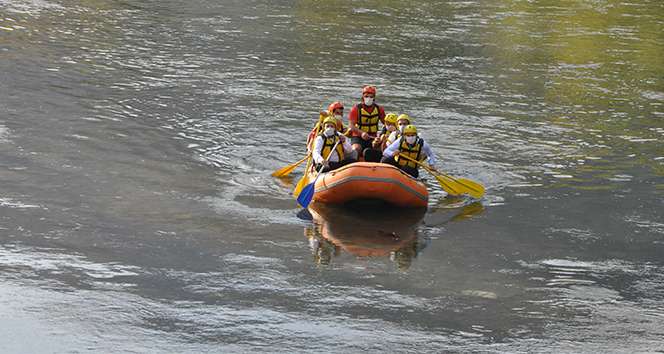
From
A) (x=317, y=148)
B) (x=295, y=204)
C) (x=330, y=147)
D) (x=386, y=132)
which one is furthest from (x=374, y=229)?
(x=386, y=132)

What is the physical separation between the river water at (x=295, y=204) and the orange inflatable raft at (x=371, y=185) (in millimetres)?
367

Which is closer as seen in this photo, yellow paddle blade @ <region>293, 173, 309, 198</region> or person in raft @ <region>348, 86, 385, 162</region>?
yellow paddle blade @ <region>293, 173, 309, 198</region>

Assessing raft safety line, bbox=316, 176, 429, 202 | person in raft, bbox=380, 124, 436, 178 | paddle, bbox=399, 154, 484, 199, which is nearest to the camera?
raft safety line, bbox=316, 176, 429, 202

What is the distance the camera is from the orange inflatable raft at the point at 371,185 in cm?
1903

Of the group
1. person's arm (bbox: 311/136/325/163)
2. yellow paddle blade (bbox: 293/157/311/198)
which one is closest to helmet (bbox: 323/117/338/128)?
person's arm (bbox: 311/136/325/163)

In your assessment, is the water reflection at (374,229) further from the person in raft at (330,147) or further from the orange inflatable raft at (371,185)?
the person in raft at (330,147)

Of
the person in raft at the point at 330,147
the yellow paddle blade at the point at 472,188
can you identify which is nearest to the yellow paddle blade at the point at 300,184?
the person in raft at the point at 330,147

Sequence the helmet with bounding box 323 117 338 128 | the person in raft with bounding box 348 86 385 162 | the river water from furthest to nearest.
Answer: the person in raft with bounding box 348 86 385 162
the helmet with bounding box 323 117 338 128
the river water

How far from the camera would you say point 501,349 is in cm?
1348

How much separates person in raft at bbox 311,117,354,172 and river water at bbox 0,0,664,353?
115cm

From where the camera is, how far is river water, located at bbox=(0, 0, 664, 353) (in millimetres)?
14227

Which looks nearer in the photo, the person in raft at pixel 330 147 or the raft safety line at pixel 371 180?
the raft safety line at pixel 371 180

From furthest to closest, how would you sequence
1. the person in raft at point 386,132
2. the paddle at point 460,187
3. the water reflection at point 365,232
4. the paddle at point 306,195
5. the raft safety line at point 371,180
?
the person in raft at point 386,132
the paddle at point 460,187
the paddle at point 306,195
the raft safety line at point 371,180
the water reflection at point 365,232

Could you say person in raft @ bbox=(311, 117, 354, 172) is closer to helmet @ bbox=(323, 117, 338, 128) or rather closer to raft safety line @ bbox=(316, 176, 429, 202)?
helmet @ bbox=(323, 117, 338, 128)
